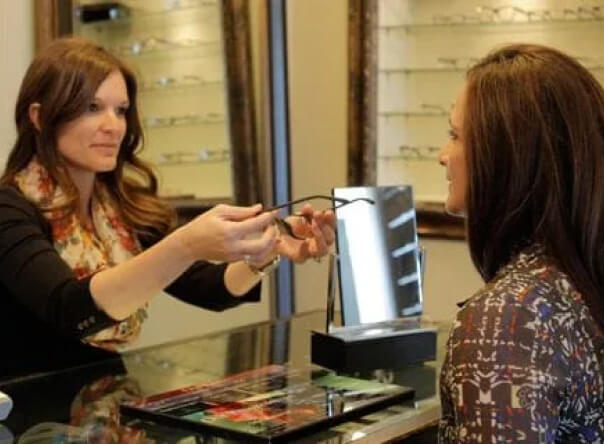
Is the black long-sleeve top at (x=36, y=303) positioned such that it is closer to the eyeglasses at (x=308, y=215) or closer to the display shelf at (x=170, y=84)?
the eyeglasses at (x=308, y=215)

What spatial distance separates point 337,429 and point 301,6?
2.04 meters

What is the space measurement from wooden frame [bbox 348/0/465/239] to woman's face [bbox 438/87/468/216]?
1.64 meters

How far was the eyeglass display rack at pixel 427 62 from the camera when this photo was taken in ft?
8.72

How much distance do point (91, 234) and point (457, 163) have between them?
3.62ft

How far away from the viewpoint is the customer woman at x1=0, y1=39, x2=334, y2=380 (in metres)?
1.63

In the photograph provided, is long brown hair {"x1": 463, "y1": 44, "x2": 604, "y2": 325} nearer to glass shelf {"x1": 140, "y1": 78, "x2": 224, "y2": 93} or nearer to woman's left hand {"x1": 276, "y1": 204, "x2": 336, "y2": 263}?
woman's left hand {"x1": 276, "y1": 204, "x2": 336, "y2": 263}

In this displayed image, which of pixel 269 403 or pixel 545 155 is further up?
pixel 545 155

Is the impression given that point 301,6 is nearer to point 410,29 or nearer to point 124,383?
point 410,29

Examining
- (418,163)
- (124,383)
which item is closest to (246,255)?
(124,383)

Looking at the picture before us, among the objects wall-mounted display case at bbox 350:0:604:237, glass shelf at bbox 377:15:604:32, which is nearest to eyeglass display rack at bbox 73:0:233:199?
wall-mounted display case at bbox 350:0:604:237

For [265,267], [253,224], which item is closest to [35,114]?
[265,267]

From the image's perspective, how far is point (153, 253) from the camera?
1617 millimetres

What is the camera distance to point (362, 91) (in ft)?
9.53

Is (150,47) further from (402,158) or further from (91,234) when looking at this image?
(91,234)
